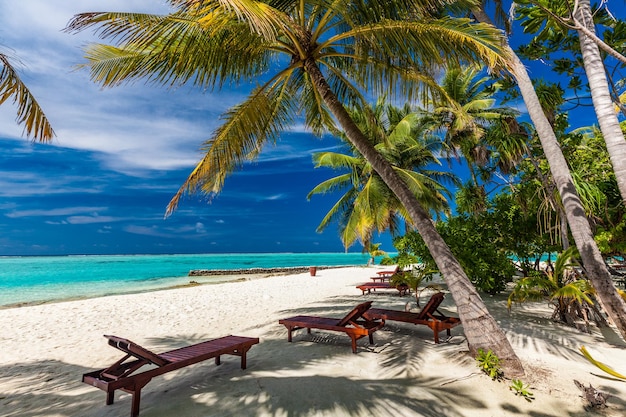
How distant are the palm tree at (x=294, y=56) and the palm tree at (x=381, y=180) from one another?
8487 mm

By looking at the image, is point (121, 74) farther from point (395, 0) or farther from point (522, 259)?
point (522, 259)

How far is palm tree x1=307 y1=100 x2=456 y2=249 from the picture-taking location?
15.1 m

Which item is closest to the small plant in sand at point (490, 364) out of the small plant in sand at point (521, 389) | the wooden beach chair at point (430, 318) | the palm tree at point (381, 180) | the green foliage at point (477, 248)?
the small plant in sand at point (521, 389)

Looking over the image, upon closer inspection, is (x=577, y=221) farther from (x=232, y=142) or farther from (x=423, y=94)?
(x=232, y=142)

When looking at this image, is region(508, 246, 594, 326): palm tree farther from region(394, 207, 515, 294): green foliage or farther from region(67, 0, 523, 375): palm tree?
region(67, 0, 523, 375): palm tree

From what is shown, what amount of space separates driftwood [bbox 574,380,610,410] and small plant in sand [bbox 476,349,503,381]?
819 mm

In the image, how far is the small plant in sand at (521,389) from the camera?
11.6 ft

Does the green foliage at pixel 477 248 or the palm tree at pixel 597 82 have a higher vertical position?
the palm tree at pixel 597 82

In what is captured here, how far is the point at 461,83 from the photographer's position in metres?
15.3

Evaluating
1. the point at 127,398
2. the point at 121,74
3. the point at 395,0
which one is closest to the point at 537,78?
the point at 395,0

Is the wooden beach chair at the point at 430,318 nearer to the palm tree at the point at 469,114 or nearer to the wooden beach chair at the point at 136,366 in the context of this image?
the wooden beach chair at the point at 136,366

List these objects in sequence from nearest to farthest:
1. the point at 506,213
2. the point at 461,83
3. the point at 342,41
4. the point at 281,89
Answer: the point at 342,41, the point at 281,89, the point at 506,213, the point at 461,83

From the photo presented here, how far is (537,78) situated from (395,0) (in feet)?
15.0

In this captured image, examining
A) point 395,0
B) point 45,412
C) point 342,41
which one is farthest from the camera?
point 342,41
